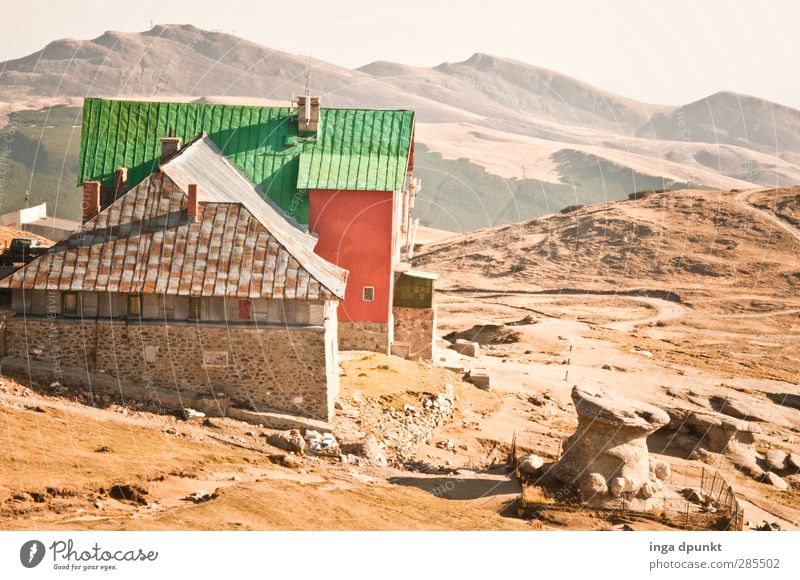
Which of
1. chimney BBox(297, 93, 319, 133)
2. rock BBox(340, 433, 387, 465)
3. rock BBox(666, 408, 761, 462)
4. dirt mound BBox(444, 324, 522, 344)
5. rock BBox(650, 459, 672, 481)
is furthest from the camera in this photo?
dirt mound BBox(444, 324, 522, 344)

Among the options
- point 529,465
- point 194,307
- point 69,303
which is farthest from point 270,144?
A: point 529,465

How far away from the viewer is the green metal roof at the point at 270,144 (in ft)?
155

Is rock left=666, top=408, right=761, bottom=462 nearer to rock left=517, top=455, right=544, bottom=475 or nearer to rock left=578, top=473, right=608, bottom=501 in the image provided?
rock left=517, top=455, right=544, bottom=475

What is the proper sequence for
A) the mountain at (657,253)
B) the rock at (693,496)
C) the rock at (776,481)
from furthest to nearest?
1. the mountain at (657,253)
2. the rock at (776,481)
3. the rock at (693,496)

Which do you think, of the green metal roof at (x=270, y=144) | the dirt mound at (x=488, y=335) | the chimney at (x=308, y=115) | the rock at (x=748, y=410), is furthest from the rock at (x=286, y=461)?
the dirt mound at (x=488, y=335)

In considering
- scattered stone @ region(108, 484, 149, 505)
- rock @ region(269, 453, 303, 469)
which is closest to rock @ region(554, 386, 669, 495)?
rock @ region(269, 453, 303, 469)

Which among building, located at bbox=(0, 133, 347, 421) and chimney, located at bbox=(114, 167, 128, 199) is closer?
building, located at bbox=(0, 133, 347, 421)

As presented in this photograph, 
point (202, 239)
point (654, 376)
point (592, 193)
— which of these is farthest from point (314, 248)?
point (592, 193)

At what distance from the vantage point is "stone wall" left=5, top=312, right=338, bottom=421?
115 feet

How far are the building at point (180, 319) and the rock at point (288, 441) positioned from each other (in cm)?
197

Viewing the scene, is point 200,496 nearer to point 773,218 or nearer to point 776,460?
point 776,460

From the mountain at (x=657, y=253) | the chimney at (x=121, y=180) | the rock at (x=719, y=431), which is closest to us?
the rock at (x=719, y=431)

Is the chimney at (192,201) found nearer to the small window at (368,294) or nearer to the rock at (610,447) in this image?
the small window at (368,294)

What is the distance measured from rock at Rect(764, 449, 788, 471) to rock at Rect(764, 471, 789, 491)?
6.76 feet
